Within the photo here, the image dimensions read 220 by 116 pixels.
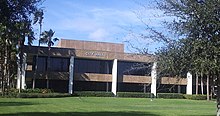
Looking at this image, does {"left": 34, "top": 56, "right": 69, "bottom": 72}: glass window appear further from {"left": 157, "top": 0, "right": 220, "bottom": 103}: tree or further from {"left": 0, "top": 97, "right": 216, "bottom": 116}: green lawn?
{"left": 157, "top": 0, "right": 220, "bottom": 103}: tree

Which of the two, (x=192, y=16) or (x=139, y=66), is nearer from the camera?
(x=192, y=16)

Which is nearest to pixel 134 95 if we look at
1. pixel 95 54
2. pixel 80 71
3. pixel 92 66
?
pixel 95 54

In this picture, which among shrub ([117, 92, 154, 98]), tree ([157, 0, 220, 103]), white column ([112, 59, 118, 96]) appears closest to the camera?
tree ([157, 0, 220, 103])

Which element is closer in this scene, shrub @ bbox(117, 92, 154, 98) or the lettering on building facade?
shrub @ bbox(117, 92, 154, 98)

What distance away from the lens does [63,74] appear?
73250mm

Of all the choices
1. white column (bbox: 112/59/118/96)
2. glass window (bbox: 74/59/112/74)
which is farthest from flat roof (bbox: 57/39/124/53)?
white column (bbox: 112/59/118/96)

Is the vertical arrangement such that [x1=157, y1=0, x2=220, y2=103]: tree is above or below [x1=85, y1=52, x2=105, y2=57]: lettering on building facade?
below

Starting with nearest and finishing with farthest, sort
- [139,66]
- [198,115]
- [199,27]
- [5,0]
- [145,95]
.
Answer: [199,27]
[5,0]
[139,66]
[198,115]
[145,95]

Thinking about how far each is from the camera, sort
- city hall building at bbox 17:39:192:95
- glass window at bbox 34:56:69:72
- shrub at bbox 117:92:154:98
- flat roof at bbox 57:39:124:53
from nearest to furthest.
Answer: shrub at bbox 117:92:154:98 < city hall building at bbox 17:39:192:95 < glass window at bbox 34:56:69:72 < flat roof at bbox 57:39:124:53

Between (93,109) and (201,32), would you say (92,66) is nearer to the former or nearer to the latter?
(93,109)

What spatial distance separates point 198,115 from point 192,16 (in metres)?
12.2

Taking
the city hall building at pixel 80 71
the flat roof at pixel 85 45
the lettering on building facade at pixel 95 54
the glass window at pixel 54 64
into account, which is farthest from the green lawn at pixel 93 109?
the flat roof at pixel 85 45

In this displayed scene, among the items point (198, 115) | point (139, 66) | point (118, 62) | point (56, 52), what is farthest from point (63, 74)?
point (139, 66)

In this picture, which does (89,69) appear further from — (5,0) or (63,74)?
(5,0)
